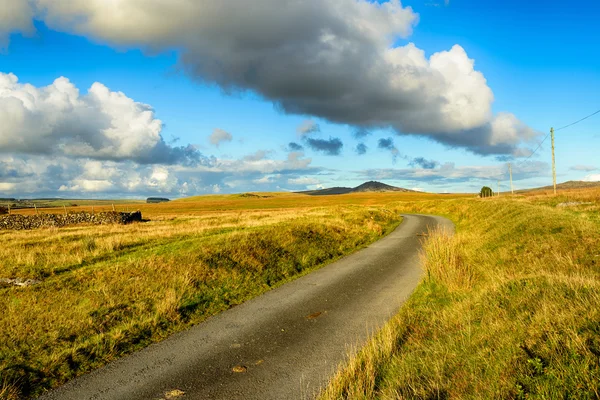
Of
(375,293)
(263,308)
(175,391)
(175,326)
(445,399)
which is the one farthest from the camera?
(375,293)

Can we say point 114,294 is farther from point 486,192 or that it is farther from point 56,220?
point 486,192

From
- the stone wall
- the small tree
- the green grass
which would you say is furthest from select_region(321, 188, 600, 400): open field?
the small tree

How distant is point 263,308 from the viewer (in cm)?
1009

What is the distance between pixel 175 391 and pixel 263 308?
14.2 ft

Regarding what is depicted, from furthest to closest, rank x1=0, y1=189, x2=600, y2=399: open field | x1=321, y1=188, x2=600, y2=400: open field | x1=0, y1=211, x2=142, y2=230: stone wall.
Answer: x1=0, y1=211, x2=142, y2=230: stone wall
x1=0, y1=189, x2=600, y2=399: open field
x1=321, y1=188, x2=600, y2=400: open field

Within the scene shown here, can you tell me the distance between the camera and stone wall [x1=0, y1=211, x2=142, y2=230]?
42.9 m

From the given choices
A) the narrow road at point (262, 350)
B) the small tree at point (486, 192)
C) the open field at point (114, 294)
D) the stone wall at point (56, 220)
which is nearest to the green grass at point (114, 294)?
the open field at point (114, 294)

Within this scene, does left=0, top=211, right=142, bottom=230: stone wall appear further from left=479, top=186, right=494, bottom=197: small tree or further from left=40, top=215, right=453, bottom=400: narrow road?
left=479, top=186, right=494, bottom=197: small tree

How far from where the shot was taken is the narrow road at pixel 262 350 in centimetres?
594

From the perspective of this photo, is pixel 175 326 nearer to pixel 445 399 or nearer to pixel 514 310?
pixel 445 399

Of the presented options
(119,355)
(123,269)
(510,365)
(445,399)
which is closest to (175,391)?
(119,355)

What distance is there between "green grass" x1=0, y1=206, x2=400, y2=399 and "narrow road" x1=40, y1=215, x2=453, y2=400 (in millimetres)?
666

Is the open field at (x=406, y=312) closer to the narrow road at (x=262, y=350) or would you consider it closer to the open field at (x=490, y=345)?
the open field at (x=490, y=345)

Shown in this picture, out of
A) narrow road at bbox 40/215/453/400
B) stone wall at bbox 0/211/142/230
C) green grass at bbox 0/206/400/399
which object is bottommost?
narrow road at bbox 40/215/453/400
